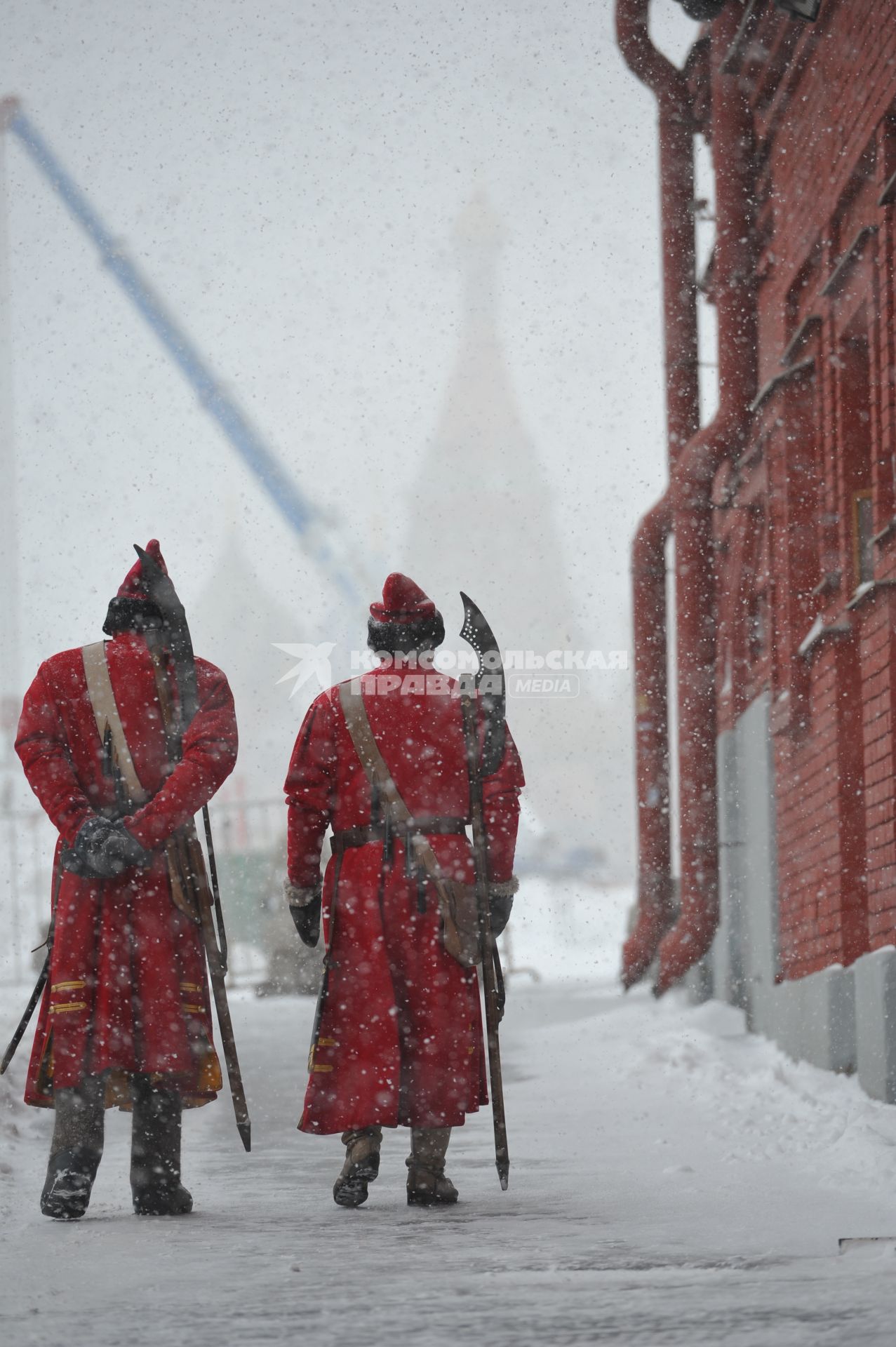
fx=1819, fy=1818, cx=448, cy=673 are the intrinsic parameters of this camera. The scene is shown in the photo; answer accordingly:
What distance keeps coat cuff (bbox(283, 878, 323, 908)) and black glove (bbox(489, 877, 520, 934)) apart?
478 mm

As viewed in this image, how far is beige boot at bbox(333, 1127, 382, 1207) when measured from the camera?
15.5 ft

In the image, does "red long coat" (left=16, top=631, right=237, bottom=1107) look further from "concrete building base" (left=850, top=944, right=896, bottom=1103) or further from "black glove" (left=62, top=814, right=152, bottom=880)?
"concrete building base" (left=850, top=944, right=896, bottom=1103)

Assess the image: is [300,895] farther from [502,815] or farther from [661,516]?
[661,516]

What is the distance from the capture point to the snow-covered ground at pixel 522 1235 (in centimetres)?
303

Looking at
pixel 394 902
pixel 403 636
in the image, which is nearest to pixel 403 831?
pixel 394 902

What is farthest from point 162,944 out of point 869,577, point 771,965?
point 771,965

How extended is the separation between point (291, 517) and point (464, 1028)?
8589cm

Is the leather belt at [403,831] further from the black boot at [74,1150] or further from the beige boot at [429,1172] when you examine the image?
the black boot at [74,1150]

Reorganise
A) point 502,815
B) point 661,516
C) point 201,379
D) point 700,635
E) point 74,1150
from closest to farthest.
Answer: point 74,1150
point 502,815
point 700,635
point 661,516
point 201,379

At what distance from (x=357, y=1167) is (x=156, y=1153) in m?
0.53

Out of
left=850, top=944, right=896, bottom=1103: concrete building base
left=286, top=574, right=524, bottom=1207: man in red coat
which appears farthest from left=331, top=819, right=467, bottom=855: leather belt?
left=850, top=944, right=896, bottom=1103: concrete building base

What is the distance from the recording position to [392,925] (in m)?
4.91

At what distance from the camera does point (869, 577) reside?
8.56m

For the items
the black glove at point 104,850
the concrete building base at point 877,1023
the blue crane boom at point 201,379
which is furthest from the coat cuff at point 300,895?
the blue crane boom at point 201,379
